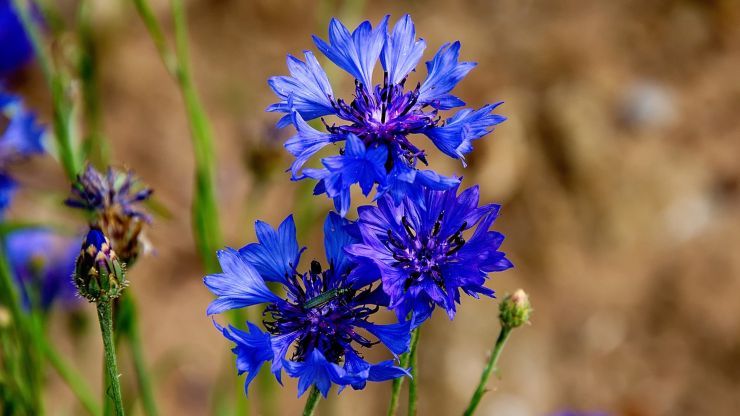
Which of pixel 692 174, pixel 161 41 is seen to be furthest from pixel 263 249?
pixel 692 174

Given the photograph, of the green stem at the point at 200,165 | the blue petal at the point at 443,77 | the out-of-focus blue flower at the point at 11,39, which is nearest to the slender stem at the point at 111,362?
the blue petal at the point at 443,77

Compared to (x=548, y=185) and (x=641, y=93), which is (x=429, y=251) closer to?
(x=548, y=185)

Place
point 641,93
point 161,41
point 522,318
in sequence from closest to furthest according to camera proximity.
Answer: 1. point 522,318
2. point 161,41
3. point 641,93

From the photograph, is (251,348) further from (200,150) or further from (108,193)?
(200,150)

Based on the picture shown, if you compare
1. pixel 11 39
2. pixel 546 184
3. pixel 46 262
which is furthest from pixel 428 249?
pixel 546 184

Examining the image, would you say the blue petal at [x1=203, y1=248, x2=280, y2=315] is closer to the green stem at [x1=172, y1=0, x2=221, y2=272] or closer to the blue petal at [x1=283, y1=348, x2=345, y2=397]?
the blue petal at [x1=283, y1=348, x2=345, y2=397]

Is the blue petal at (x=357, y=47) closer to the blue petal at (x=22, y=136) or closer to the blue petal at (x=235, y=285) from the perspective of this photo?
the blue petal at (x=235, y=285)

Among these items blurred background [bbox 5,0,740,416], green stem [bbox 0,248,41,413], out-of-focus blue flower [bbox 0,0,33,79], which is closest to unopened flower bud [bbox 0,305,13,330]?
green stem [bbox 0,248,41,413]
